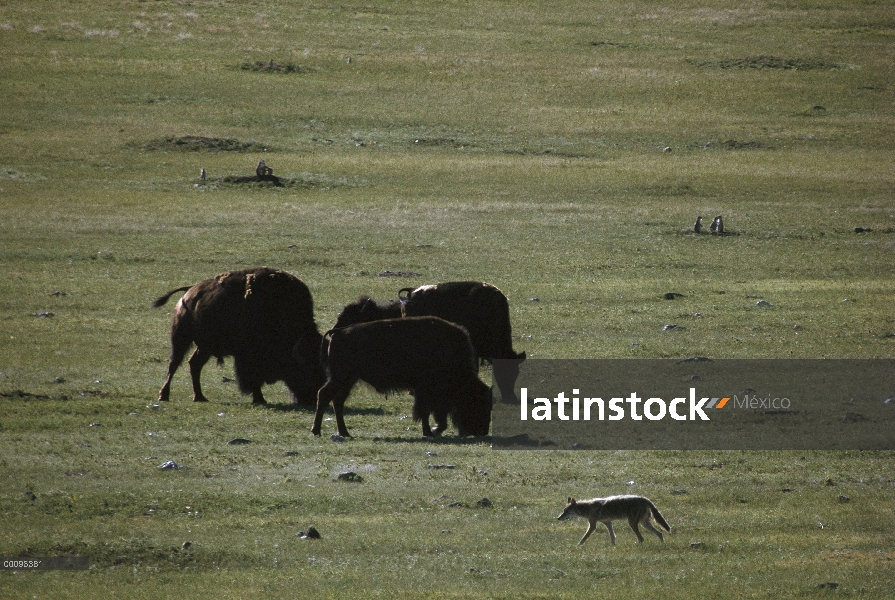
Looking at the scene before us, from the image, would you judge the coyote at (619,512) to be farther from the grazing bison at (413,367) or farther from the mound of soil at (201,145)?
the mound of soil at (201,145)

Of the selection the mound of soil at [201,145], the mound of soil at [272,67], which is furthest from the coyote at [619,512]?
the mound of soil at [272,67]

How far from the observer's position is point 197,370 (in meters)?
17.6

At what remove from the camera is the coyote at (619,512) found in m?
10.7

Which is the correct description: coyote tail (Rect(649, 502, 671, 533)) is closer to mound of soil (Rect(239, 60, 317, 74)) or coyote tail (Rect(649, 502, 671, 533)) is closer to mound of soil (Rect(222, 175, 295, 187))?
mound of soil (Rect(222, 175, 295, 187))

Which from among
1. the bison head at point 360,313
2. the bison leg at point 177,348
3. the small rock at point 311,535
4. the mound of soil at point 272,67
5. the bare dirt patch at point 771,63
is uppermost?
the bare dirt patch at point 771,63

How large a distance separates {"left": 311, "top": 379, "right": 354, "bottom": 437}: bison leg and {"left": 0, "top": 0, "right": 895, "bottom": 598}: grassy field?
332 millimetres

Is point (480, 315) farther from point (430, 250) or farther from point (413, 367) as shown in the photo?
point (430, 250)

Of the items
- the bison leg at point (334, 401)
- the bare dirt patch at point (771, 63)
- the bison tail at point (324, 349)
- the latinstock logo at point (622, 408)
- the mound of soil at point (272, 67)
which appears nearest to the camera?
the bison leg at point (334, 401)

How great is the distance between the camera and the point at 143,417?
15945mm

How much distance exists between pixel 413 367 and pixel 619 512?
16.2 feet

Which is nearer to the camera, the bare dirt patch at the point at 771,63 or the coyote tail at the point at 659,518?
the coyote tail at the point at 659,518

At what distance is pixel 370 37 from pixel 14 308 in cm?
4962

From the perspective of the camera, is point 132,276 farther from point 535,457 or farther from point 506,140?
point 506,140

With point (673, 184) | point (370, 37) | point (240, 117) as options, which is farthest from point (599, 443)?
point (370, 37)
